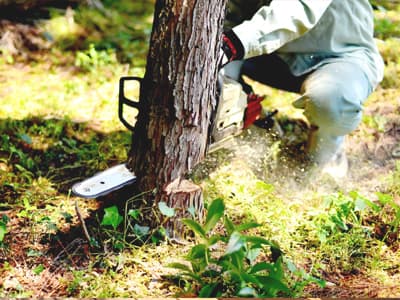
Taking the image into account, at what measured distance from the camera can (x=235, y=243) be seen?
1734mm

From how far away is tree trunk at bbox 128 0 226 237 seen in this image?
194cm

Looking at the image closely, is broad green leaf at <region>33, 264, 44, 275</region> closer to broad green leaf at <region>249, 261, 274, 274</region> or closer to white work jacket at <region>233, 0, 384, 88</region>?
broad green leaf at <region>249, 261, 274, 274</region>

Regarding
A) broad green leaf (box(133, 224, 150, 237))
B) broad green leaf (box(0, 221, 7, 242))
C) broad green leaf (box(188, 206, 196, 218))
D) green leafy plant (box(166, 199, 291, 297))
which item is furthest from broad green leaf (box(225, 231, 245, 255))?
broad green leaf (box(0, 221, 7, 242))

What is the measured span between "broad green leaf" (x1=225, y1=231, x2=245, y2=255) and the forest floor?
0.27 meters

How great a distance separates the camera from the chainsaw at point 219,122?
2.07 m

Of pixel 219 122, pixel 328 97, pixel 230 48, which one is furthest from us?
pixel 328 97

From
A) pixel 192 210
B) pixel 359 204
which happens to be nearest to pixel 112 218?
pixel 192 210

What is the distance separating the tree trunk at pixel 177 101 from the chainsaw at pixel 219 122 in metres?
0.07

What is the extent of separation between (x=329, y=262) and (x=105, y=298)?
0.92m

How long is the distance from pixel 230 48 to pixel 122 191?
72 centimetres

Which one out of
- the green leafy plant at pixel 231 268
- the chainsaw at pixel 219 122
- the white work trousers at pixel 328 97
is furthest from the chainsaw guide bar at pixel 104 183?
the white work trousers at pixel 328 97

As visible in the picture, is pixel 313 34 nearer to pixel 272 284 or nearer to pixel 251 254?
pixel 251 254

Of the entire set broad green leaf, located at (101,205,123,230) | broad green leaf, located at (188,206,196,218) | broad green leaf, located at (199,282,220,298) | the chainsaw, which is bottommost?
broad green leaf, located at (199,282,220,298)

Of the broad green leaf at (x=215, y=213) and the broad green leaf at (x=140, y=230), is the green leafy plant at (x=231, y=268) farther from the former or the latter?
the broad green leaf at (x=140, y=230)
